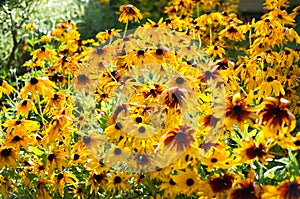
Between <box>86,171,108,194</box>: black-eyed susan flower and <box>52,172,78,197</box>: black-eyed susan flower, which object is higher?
<box>86,171,108,194</box>: black-eyed susan flower

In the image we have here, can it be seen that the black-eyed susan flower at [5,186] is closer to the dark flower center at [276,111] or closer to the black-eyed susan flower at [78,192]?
the black-eyed susan flower at [78,192]

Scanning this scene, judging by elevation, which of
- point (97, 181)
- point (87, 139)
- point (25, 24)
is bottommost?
point (25, 24)

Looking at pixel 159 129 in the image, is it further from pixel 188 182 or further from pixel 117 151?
pixel 188 182

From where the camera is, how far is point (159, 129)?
1918mm

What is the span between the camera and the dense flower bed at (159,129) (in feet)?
5.22

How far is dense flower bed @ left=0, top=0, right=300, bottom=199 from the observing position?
1.59m

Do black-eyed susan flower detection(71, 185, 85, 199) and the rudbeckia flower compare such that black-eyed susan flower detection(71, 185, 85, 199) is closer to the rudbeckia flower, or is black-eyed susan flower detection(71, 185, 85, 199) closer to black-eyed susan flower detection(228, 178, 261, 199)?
the rudbeckia flower

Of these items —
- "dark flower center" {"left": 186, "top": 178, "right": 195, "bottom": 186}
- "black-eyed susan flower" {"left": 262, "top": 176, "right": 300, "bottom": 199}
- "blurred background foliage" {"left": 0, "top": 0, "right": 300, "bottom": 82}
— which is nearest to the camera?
"black-eyed susan flower" {"left": 262, "top": 176, "right": 300, "bottom": 199}

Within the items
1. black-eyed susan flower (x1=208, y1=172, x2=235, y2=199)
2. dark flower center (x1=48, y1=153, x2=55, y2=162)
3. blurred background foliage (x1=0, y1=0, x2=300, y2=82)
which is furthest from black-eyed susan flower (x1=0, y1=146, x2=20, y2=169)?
blurred background foliage (x1=0, y1=0, x2=300, y2=82)

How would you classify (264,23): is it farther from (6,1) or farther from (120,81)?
(6,1)

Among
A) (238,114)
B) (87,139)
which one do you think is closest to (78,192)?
(87,139)

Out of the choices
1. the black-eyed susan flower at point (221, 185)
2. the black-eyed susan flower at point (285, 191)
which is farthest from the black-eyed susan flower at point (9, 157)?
the black-eyed susan flower at point (285, 191)

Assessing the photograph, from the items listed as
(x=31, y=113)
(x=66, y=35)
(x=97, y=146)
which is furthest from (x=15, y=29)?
(x=97, y=146)

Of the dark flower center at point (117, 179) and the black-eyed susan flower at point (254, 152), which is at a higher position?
the black-eyed susan flower at point (254, 152)
